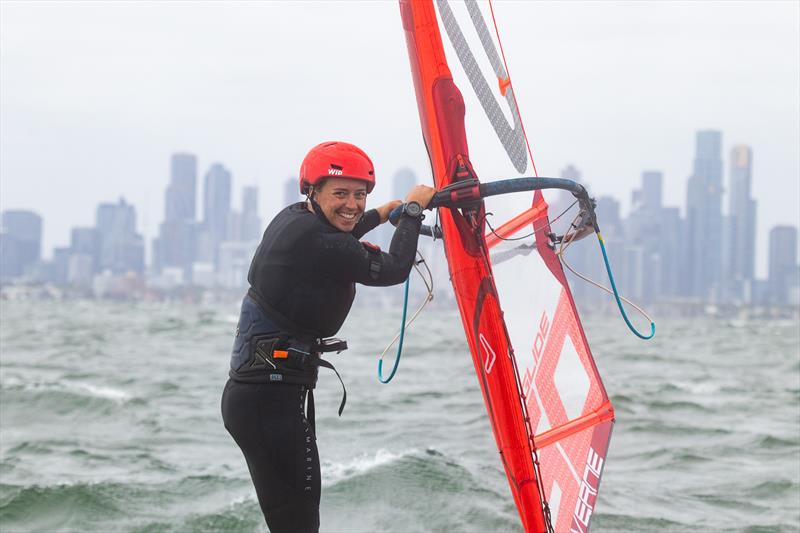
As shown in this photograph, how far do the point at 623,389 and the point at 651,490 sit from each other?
25.9 feet

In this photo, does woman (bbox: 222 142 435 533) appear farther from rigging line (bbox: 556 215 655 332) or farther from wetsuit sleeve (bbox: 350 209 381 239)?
rigging line (bbox: 556 215 655 332)

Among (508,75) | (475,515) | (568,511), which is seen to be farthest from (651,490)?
(508,75)

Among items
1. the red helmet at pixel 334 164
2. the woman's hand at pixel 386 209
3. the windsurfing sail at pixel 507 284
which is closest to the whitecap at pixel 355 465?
the windsurfing sail at pixel 507 284

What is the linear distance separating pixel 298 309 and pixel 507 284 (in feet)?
3.89

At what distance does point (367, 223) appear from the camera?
3906 mm

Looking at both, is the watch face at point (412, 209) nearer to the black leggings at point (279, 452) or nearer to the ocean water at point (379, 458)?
the black leggings at point (279, 452)

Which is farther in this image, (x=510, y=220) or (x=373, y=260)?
(x=510, y=220)

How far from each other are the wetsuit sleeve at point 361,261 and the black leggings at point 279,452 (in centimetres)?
46

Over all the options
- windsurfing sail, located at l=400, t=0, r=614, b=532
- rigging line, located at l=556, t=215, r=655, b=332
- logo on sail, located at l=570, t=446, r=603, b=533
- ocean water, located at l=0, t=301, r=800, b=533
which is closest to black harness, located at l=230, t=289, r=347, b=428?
windsurfing sail, located at l=400, t=0, r=614, b=532

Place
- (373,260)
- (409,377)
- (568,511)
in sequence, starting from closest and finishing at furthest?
(373,260), (568,511), (409,377)

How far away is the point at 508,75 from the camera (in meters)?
4.39

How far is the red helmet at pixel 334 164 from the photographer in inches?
133

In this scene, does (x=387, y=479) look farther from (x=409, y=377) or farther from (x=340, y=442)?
(x=409, y=377)

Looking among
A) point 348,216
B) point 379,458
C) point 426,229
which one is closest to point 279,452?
point 348,216
